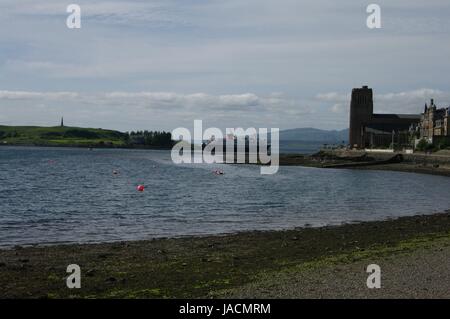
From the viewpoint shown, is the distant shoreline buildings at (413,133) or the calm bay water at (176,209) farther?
the distant shoreline buildings at (413,133)

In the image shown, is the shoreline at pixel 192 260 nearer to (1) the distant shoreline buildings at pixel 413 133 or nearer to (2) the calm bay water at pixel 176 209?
(2) the calm bay water at pixel 176 209

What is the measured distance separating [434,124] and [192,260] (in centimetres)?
13854

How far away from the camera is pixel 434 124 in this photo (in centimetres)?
14775

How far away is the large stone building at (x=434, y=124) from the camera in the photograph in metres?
139

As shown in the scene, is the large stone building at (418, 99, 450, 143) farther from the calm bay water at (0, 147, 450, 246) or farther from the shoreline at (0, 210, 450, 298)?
the shoreline at (0, 210, 450, 298)

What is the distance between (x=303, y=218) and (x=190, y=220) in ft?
23.3

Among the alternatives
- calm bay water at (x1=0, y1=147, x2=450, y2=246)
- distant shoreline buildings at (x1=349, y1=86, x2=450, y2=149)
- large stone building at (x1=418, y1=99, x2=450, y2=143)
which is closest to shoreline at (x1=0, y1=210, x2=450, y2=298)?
calm bay water at (x1=0, y1=147, x2=450, y2=246)

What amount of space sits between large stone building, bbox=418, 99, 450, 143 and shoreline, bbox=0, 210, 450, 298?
4486 inches

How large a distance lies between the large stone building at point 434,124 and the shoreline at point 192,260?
114 m

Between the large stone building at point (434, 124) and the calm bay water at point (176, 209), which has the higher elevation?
the large stone building at point (434, 124)

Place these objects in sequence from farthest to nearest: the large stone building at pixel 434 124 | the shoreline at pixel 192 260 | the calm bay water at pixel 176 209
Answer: the large stone building at pixel 434 124 → the calm bay water at pixel 176 209 → the shoreline at pixel 192 260

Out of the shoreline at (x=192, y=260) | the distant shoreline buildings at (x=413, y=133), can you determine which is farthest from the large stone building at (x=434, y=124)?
the shoreline at (x=192, y=260)

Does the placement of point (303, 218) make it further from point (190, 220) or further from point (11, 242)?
point (11, 242)
